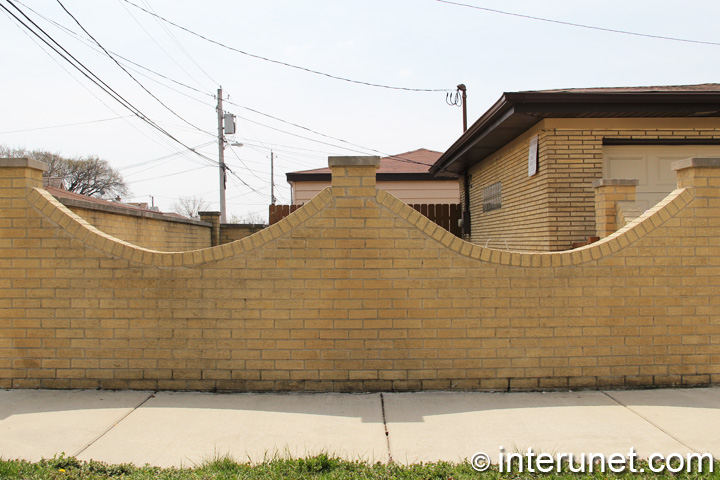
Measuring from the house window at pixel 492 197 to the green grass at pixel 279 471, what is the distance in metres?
8.23

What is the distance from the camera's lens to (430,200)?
74.4 ft

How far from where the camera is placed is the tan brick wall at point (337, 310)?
17.4 ft

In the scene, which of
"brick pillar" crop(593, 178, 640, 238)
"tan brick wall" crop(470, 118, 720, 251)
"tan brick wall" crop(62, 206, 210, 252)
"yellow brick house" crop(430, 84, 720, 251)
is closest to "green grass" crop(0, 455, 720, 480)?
"brick pillar" crop(593, 178, 640, 238)

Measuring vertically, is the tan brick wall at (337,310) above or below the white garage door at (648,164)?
below

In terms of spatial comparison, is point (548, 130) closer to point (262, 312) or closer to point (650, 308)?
point (650, 308)

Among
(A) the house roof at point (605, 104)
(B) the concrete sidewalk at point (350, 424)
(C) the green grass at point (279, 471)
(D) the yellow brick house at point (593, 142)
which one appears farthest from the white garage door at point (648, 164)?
(C) the green grass at point (279, 471)

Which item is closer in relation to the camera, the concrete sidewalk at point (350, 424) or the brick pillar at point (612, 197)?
the concrete sidewalk at point (350, 424)

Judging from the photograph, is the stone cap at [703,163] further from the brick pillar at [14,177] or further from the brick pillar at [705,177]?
the brick pillar at [14,177]

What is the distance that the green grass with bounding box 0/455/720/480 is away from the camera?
3479 millimetres

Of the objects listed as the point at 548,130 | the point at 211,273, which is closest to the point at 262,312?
the point at 211,273

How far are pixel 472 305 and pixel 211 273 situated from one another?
2.46 meters

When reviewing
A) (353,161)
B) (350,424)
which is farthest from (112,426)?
(353,161)

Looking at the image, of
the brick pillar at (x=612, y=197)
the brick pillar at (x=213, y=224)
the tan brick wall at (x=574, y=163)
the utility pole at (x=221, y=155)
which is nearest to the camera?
the brick pillar at (x=612, y=197)

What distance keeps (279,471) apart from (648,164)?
286 inches
